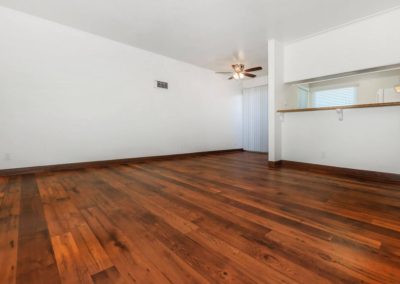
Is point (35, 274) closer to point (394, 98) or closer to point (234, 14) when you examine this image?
point (234, 14)

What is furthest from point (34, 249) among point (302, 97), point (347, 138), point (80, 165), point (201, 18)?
point (302, 97)

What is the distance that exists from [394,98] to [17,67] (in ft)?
21.1

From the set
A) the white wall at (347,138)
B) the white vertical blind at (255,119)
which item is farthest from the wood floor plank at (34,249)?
the white vertical blind at (255,119)

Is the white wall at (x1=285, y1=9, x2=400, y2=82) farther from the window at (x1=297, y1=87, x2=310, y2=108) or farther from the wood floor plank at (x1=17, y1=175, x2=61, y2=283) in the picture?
the wood floor plank at (x1=17, y1=175, x2=61, y2=283)

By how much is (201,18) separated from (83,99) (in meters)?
2.60

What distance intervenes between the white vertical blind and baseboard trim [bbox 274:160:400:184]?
2460 mm

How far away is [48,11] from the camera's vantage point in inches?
118

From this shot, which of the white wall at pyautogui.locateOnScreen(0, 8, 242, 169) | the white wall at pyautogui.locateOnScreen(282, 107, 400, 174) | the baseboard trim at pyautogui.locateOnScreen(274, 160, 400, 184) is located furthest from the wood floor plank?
the white wall at pyautogui.locateOnScreen(282, 107, 400, 174)

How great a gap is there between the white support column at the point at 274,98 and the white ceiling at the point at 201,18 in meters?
0.31

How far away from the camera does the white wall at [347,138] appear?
2.62 meters

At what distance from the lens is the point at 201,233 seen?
1300 millimetres

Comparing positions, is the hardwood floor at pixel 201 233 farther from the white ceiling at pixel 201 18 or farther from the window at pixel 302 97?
the white ceiling at pixel 201 18

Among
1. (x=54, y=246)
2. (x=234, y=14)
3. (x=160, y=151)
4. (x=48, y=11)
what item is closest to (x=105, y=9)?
(x=48, y=11)

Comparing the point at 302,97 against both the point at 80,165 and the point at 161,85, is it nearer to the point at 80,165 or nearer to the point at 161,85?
the point at 161,85
